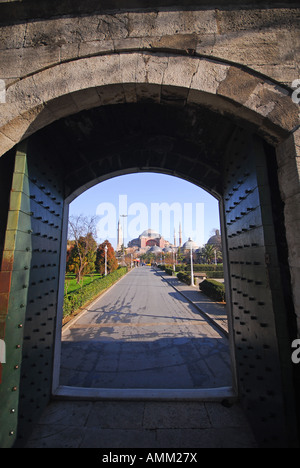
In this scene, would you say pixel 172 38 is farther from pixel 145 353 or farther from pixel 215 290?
pixel 215 290

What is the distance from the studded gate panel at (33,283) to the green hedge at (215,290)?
30.2 ft

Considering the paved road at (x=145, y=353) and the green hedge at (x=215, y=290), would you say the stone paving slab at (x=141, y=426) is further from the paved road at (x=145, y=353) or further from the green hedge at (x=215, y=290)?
the green hedge at (x=215, y=290)

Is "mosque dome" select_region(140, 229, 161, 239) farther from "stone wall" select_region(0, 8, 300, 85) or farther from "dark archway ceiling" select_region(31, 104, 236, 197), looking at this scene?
"stone wall" select_region(0, 8, 300, 85)

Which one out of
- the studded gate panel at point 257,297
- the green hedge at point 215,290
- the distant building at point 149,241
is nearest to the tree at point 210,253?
the green hedge at point 215,290

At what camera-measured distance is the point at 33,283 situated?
6.97ft

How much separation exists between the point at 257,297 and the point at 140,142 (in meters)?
2.46

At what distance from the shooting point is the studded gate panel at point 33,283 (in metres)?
1.81

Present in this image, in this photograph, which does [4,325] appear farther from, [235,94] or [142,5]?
[142,5]

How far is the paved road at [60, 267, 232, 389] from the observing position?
345 cm

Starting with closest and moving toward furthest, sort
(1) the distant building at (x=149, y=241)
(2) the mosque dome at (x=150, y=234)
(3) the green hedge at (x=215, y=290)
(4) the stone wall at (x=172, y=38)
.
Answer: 1. (4) the stone wall at (x=172, y=38)
2. (3) the green hedge at (x=215, y=290)
3. (1) the distant building at (x=149, y=241)
4. (2) the mosque dome at (x=150, y=234)

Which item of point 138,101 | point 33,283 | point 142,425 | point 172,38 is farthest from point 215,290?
point 172,38

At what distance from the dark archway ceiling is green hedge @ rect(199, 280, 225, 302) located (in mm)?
8373

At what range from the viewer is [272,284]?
167 centimetres
